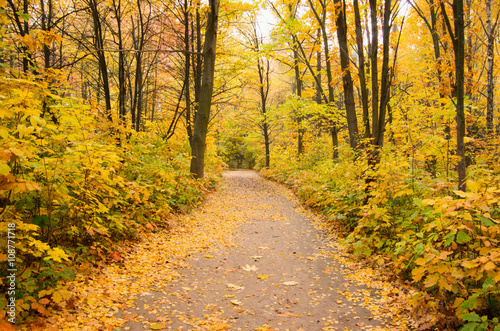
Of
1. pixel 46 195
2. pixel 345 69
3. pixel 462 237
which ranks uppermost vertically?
pixel 345 69

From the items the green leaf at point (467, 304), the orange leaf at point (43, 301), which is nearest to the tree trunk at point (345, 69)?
the green leaf at point (467, 304)

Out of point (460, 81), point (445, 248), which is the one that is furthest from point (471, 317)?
point (460, 81)

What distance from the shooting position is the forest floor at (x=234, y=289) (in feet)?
9.72

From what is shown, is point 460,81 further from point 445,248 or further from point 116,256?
point 116,256

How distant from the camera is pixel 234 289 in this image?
3836 mm

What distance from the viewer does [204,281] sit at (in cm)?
406

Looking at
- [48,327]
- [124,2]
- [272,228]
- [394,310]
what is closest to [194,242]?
[272,228]

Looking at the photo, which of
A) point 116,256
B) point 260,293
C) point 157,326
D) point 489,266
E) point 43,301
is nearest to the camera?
point 489,266

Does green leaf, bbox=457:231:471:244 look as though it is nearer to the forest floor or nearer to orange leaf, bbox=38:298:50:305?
the forest floor

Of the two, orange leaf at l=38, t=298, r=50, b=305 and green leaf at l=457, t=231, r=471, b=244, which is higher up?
green leaf at l=457, t=231, r=471, b=244

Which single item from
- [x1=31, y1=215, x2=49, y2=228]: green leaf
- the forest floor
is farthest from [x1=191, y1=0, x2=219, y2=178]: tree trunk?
[x1=31, y1=215, x2=49, y2=228]: green leaf

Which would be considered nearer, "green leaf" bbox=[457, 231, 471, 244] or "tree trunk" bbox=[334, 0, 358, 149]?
"green leaf" bbox=[457, 231, 471, 244]

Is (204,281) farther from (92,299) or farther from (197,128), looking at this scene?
Result: (197,128)

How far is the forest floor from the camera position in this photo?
2.96 meters
